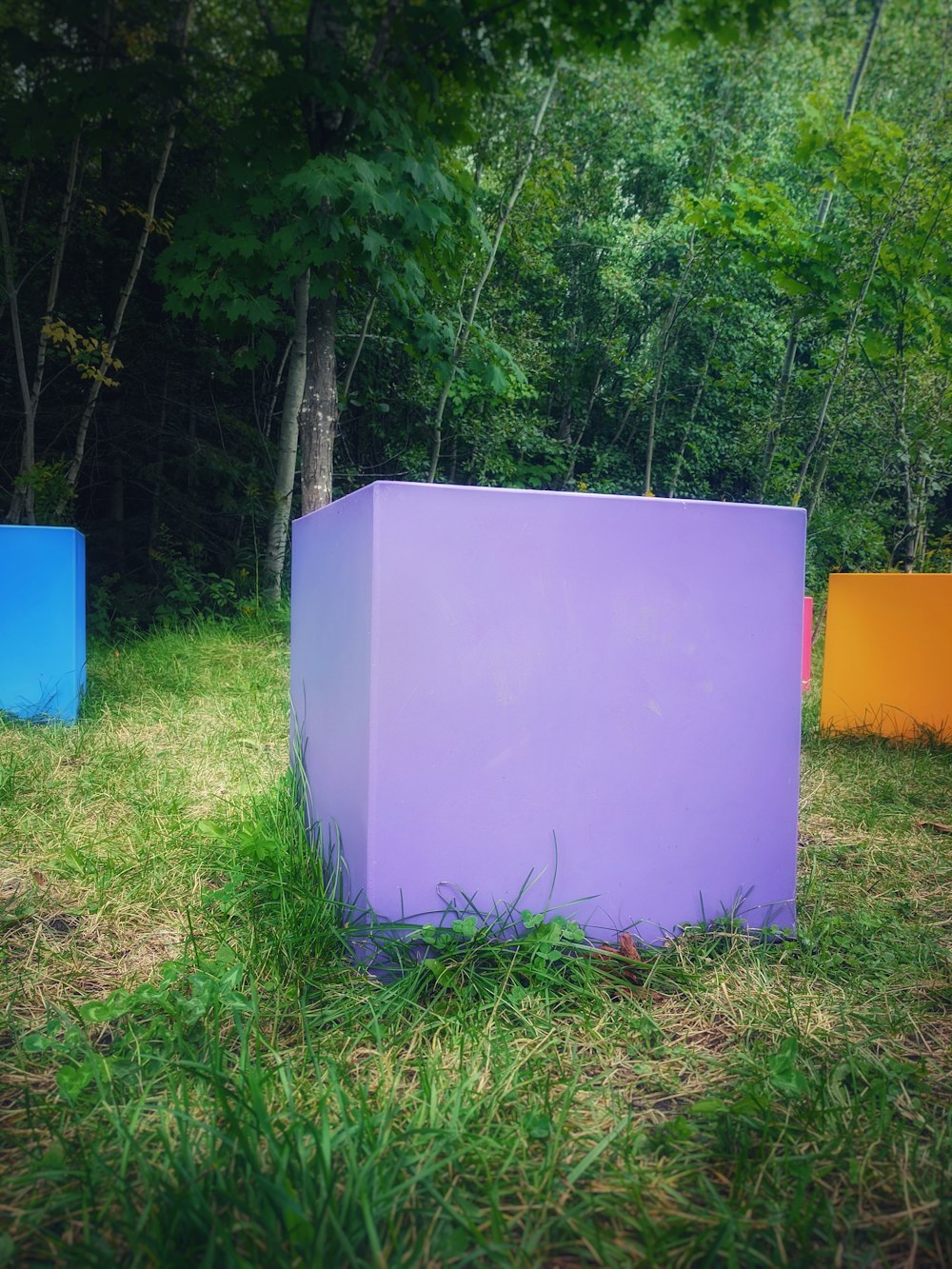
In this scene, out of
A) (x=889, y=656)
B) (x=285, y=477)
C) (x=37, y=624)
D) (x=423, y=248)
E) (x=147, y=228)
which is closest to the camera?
(x=37, y=624)

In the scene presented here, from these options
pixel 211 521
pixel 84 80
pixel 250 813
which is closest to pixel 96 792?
pixel 250 813

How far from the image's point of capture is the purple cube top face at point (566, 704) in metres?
1.59

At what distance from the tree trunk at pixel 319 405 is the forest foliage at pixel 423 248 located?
2 cm

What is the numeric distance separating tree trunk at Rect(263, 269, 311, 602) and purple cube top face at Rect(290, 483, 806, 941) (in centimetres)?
552

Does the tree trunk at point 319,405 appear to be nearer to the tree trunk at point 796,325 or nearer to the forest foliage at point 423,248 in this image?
the forest foliage at point 423,248

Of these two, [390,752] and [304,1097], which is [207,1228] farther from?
[390,752]

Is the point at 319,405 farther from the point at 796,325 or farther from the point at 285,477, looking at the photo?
the point at 796,325

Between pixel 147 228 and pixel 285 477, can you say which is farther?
pixel 285 477

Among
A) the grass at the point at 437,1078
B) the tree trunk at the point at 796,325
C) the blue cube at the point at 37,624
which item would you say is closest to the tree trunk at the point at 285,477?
the blue cube at the point at 37,624

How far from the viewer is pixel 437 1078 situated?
1.26 metres

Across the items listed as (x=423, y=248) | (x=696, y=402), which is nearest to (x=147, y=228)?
(x=423, y=248)

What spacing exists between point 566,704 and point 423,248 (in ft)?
15.0

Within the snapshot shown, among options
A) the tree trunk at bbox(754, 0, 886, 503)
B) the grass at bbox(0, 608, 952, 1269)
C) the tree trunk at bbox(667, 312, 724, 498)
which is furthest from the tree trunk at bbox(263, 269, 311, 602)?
the tree trunk at bbox(667, 312, 724, 498)

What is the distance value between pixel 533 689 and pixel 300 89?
4042 mm
